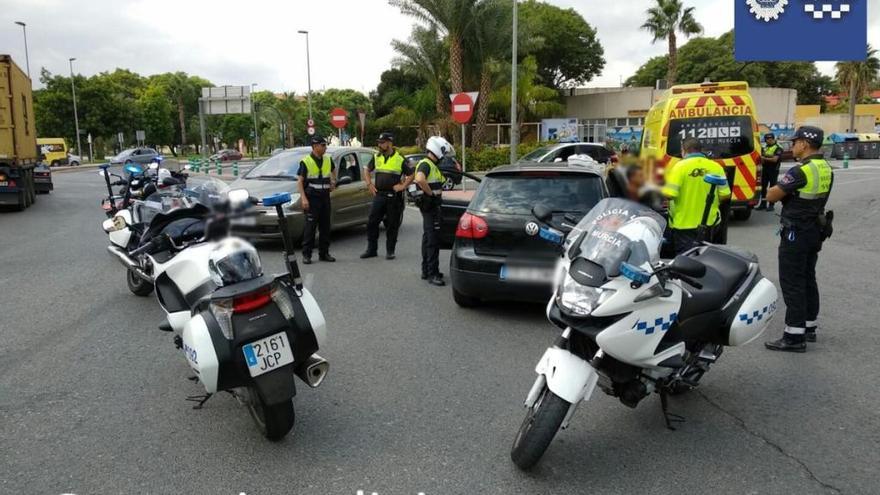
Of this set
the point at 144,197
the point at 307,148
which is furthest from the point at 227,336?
the point at 307,148

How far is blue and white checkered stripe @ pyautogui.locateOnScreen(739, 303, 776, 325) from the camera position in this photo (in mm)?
3758

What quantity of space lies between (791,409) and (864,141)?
134 ft

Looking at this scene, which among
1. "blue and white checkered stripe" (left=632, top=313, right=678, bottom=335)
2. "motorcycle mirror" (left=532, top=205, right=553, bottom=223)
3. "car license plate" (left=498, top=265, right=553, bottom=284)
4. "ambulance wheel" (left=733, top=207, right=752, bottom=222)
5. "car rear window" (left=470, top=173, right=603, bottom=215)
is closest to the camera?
"blue and white checkered stripe" (left=632, top=313, right=678, bottom=335)

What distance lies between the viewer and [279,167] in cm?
1047

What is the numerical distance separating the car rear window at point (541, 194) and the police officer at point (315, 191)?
3167mm

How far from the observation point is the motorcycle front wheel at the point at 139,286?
6.84 metres

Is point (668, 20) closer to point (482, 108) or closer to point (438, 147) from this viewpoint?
point (482, 108)

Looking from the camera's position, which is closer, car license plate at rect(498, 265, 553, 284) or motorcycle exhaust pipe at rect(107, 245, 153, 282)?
car license plate at rect(498, 265, 553, 284)

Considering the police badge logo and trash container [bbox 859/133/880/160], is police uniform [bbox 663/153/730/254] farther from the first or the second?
trash container [bbox 859/133/880/160]

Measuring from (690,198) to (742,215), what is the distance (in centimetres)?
747

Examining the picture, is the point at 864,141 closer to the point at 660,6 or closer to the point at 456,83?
the point at 660,6

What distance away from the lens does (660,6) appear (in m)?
39.4

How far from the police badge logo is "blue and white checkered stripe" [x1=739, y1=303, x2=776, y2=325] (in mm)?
12376

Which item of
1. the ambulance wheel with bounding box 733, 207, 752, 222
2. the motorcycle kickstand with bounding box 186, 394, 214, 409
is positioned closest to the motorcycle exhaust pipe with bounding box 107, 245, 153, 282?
the motorcycle kickstand with bounding box 186, 394, 214, 409
